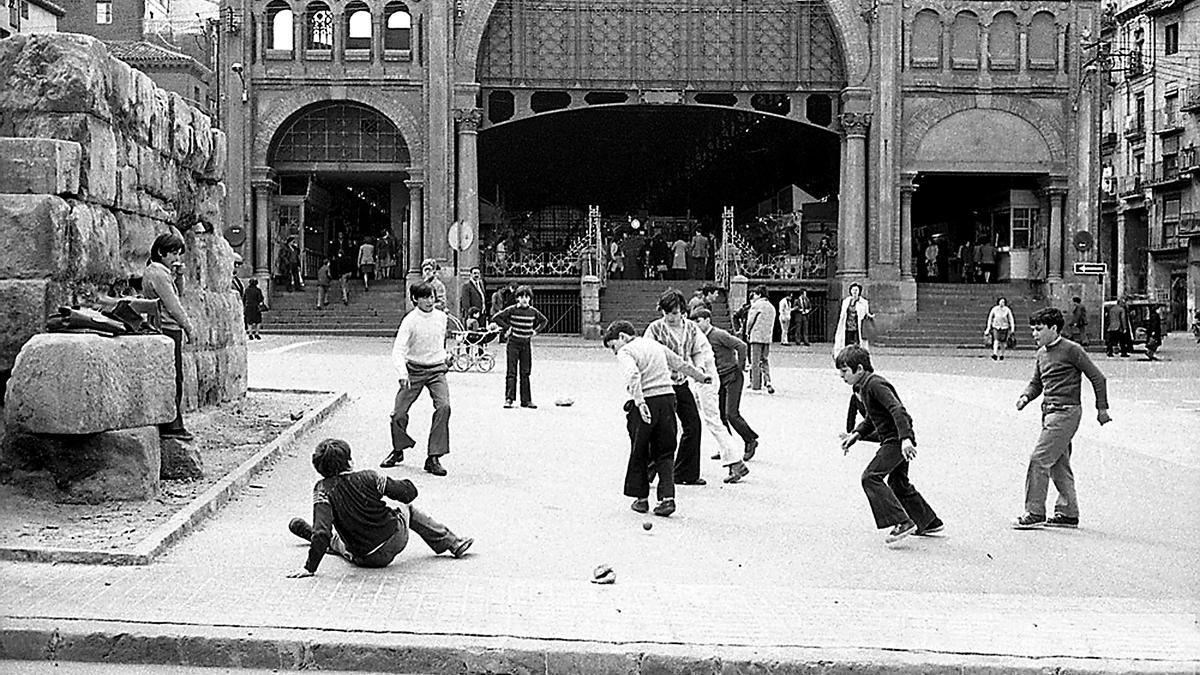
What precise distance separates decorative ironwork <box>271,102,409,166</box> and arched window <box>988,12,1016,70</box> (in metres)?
16.7

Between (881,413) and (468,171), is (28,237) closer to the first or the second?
(881,413)

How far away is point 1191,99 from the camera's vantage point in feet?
189

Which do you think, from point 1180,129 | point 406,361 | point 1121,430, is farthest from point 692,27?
point 1180,129

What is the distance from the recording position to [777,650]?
5473 mm

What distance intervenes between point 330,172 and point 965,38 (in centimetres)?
1834

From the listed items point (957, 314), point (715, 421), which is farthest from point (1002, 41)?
point (715, 421)

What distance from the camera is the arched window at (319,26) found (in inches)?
1296

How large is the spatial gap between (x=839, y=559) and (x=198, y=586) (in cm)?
373

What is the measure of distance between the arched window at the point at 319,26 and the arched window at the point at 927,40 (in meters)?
16.2

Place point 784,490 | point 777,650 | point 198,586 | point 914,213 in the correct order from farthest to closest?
point 914,213 → point 784,490 → point 198,586 → point 777,650

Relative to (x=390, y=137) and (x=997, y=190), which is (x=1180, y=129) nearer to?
(x=997, y=190)

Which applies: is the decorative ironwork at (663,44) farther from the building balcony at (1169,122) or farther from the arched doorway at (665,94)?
the building balcony at (1169,122)

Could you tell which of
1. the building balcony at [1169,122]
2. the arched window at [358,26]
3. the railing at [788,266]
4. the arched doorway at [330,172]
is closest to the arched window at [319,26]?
the arched window at [358,26]

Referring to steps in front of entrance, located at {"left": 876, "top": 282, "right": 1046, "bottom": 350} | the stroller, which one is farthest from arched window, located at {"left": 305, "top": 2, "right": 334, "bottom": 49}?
steps in front of entrance, located at {"left": 876, "top": 282, "right": 1046, "bottom": 350}
